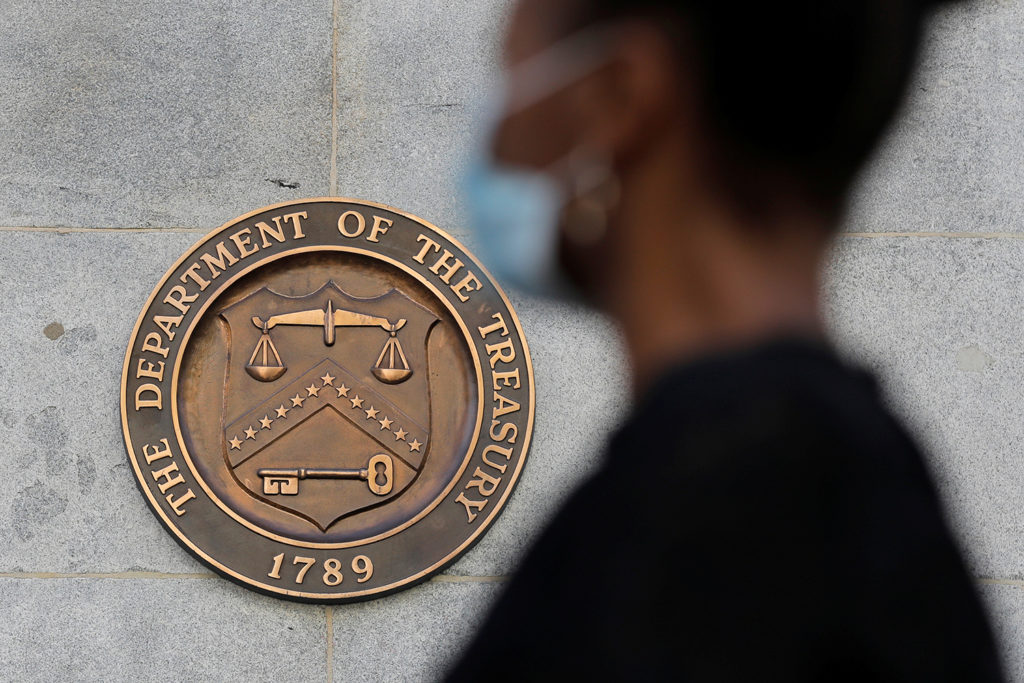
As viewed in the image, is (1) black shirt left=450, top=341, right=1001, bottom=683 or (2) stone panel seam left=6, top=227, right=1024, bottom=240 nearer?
(1) black shirt left=450, top=341, right=1001, bottom=683

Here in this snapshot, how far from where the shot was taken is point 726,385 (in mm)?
800

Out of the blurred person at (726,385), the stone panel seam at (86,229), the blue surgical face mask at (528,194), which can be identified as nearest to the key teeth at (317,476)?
the stone panel seam at (86,229)

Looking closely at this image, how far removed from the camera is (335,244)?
168 inches

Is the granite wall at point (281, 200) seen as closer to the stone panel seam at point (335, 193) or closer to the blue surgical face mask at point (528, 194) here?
the stone panel seam at point (335, 193)

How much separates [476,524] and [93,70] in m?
2.02

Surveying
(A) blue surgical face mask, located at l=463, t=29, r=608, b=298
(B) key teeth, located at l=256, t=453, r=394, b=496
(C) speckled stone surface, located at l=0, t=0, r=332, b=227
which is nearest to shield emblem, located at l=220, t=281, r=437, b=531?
(B) key teeth, located at l=256, t=453, r=394, b=496

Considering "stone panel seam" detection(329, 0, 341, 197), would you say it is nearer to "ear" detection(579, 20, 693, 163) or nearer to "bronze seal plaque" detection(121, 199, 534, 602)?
"bronze seal plaque" detection(121, 199, 534, 602)

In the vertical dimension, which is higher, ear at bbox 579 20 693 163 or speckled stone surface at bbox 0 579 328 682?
ear at bbox 579 20 693 163

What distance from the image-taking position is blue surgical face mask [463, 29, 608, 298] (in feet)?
2.89

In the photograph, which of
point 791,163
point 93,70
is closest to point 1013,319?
point 93,70

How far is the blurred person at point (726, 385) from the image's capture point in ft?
2.56

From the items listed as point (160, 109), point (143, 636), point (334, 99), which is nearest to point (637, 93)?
point (143, 636)

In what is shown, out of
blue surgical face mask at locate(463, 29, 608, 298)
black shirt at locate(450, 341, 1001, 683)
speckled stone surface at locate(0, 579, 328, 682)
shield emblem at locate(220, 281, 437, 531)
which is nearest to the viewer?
black shirt at locate(450, 341, 1001, 683)

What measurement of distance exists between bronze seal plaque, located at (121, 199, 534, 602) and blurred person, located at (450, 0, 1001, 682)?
324 centimetres
